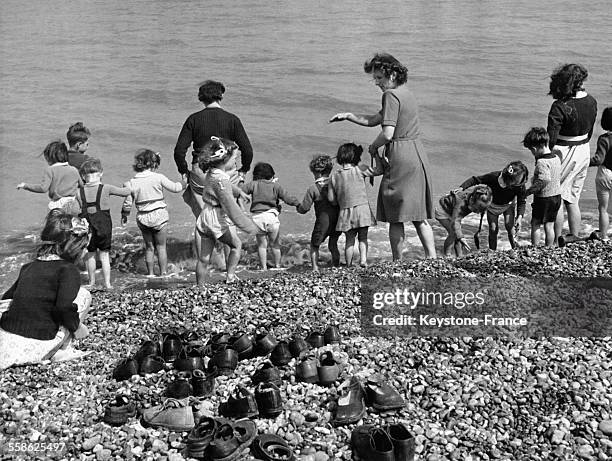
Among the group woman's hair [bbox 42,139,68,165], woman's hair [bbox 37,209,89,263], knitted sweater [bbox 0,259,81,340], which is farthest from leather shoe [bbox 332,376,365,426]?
woman's hair [bbox 42,139,68,165]

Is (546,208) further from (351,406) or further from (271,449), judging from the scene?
(271,449)

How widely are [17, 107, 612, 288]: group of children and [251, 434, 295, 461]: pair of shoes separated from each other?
3.60 meters

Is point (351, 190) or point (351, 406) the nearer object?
point (351, 406)

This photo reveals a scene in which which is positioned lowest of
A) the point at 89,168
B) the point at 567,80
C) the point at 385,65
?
the point at 89,168

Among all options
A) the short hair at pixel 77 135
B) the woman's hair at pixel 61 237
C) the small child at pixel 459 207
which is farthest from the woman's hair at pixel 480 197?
the woman's hair at pixel 61 237

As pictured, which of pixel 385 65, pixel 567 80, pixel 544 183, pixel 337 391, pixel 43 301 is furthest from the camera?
pixel 544 183

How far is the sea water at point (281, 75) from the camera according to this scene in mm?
15266

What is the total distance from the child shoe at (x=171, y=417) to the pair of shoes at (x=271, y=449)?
0.46m

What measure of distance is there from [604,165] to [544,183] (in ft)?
Answer: 2.79

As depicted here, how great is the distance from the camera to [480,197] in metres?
8.66

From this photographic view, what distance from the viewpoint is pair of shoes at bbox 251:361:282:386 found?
5109 mm

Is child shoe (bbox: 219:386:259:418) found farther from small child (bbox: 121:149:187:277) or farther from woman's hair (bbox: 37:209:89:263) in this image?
small child (bbox: 121:149:187:277)

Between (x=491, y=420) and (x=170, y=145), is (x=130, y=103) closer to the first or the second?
(x=170, y=145)

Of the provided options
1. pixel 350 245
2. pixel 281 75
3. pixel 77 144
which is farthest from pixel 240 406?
pixel 281 75
